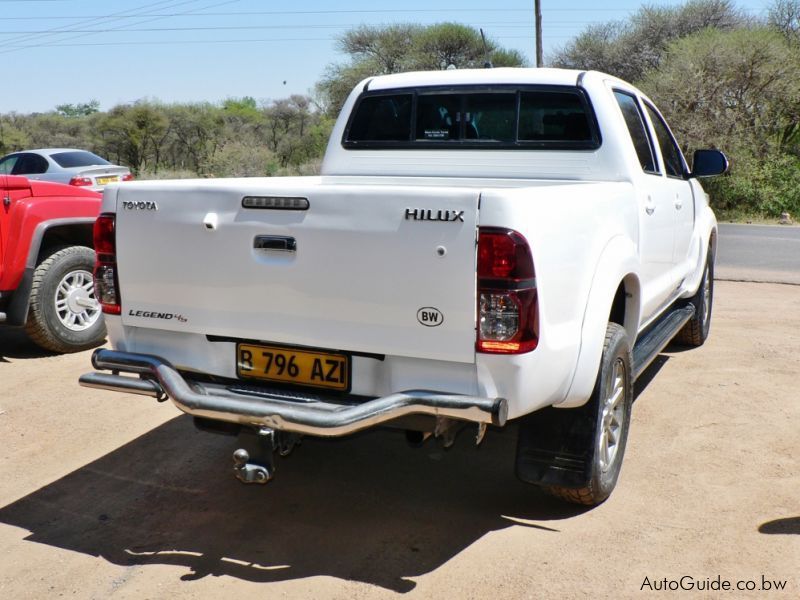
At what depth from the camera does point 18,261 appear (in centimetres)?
643

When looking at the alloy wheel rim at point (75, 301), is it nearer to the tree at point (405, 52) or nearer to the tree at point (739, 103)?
the tree at point (739, 103)

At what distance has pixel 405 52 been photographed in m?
43.3

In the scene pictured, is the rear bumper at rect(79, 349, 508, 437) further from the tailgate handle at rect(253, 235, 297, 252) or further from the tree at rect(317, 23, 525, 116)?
the tree at rect(317, 23, 525, 116)

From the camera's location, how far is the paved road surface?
11.1 m

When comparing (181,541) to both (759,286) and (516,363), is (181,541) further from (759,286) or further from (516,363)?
(759,286)

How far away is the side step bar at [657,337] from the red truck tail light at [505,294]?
1313 millimetres

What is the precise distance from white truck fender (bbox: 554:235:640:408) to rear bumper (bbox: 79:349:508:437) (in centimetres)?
49

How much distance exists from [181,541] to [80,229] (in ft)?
13.8

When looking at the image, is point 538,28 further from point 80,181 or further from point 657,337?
point 657,337

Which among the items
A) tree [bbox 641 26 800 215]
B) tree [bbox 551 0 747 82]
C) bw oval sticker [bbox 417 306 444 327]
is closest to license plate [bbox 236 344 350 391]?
bw oval sticker [bbox 417 306 444 327]

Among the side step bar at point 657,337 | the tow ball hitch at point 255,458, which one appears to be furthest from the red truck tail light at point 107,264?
the side step bar at point 657,337

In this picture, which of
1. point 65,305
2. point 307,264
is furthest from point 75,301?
point 307,264

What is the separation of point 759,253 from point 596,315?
11649 mm

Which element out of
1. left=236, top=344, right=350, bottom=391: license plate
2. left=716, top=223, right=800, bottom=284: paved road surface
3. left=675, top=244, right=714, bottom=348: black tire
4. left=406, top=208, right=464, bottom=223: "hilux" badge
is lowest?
left=716, top=223, right=800, bottom=284: paved road surface
